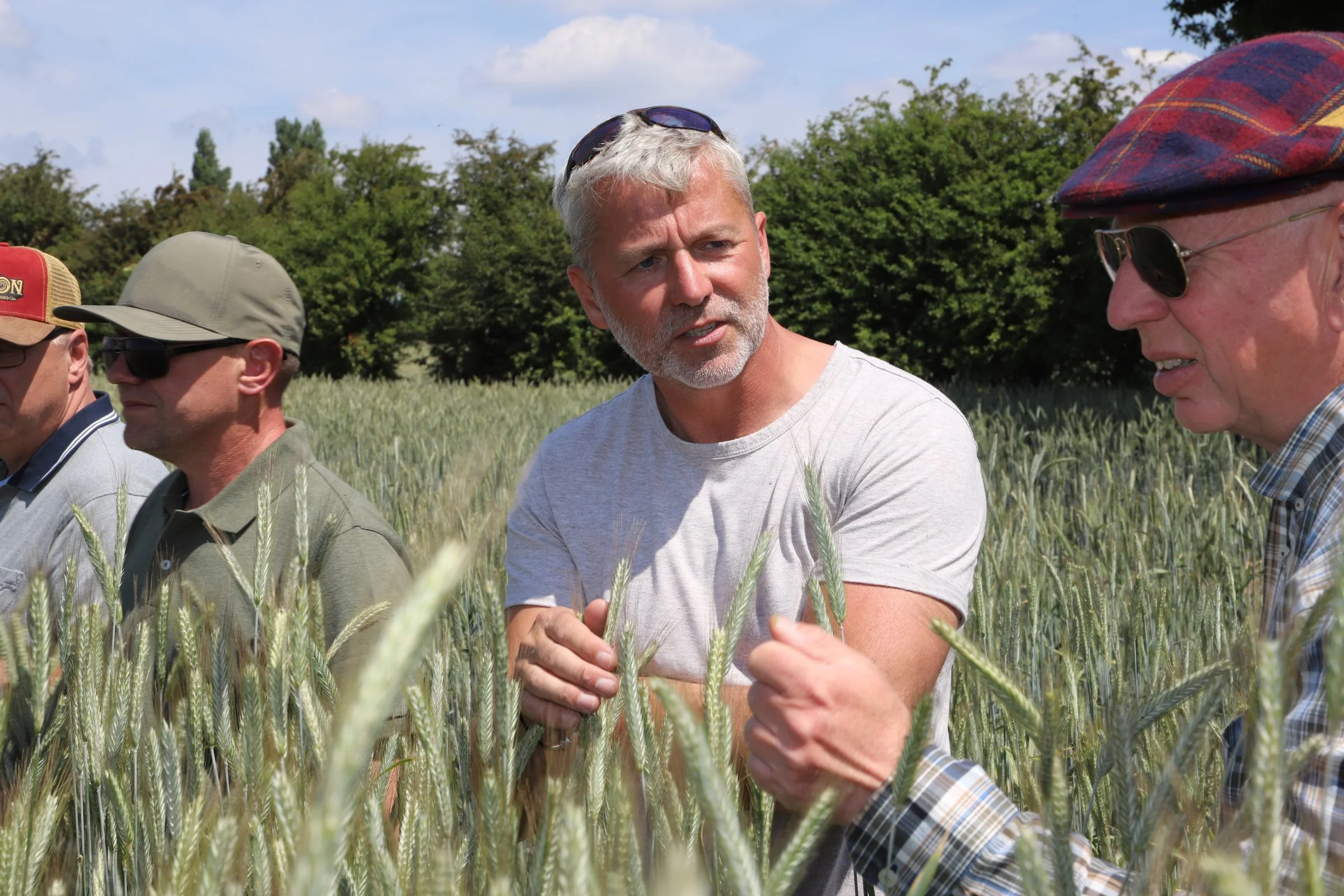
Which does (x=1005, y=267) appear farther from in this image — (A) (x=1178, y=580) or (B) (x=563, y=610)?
(B) (x=563, y=610)

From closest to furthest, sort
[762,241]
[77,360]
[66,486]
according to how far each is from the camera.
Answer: [762,241]
[66,486]
[77,360]

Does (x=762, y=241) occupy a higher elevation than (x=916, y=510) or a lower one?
higher

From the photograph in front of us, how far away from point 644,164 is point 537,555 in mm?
623

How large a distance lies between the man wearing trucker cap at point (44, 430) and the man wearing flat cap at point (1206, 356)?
217cm

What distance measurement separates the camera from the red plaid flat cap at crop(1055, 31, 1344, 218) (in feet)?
3.67

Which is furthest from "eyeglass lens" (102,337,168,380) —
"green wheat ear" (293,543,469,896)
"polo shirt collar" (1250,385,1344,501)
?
"green wheat ear" (293,543,469,896)

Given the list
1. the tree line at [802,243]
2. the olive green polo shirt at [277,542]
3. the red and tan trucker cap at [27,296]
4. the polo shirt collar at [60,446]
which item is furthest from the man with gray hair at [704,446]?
the tree line at [802,243]

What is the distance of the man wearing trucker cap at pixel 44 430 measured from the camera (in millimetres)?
2729

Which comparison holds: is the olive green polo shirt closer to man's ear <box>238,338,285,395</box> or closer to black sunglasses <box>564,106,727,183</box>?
man's ear <box>238,338,285,395</box>

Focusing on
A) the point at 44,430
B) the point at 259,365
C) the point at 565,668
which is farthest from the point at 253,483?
the point at 565,668

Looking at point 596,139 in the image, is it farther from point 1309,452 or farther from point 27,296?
point 27,296

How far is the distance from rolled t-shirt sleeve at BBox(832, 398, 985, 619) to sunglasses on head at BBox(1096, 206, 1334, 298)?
40 cm

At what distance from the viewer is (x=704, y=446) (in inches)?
70.7

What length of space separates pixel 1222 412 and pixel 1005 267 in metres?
16.1
